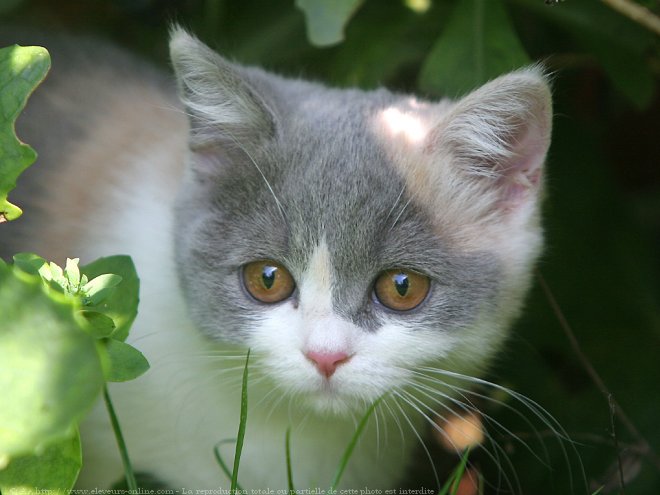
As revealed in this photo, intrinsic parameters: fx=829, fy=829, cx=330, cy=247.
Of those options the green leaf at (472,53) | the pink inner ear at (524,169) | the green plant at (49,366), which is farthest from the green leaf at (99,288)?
the green leaf at (472,53)

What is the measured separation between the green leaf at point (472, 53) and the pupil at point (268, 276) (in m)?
0.79

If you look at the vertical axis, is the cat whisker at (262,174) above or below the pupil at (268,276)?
above

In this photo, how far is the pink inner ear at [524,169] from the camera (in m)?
1.99

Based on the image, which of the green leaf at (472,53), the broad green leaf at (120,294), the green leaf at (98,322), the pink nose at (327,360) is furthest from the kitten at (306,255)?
the green leaf at (98,322)

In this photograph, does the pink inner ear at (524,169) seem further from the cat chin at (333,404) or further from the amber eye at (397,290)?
the cat chin at (333,404)

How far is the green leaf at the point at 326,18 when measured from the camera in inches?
82.5

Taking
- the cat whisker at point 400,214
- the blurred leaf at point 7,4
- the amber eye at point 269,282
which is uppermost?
the blurred leaf at point 7,4

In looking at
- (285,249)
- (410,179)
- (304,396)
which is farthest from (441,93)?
(304,396)

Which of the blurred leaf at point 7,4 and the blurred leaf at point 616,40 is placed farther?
the blurred leaf at point 7,4

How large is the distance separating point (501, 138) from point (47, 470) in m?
1.26

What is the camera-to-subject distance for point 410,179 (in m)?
2.00

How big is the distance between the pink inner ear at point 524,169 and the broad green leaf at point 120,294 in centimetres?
95

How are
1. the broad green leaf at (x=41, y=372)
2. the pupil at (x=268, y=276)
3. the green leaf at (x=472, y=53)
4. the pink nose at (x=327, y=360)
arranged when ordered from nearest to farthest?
the broad green leaf at (x=41, y=372)
the pink nose at (x=327, y=360)
the pupil at (x=268, y=276)
the green leaf at (x=472, y=53)

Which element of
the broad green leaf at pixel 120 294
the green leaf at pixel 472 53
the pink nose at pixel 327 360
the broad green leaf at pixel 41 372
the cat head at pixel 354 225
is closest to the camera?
the broad green leaf at pixel 41 372
